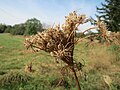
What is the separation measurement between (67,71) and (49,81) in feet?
16.5

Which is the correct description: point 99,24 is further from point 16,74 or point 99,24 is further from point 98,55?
point 98,55

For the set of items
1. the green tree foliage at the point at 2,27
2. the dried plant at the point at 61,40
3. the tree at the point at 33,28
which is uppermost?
the green tree foliage at the point at 2,27

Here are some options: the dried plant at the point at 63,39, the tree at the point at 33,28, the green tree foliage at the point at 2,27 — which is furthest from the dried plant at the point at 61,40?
the green tree foliage at the point at 2,27

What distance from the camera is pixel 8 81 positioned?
656 cm

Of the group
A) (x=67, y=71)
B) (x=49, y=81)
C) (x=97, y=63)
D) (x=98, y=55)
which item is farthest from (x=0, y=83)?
(x=98, y=55)

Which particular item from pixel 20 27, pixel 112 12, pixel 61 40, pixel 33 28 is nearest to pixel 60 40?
pixel 61 40

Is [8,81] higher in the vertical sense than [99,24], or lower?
lower

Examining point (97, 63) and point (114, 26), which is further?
point (114, 26)

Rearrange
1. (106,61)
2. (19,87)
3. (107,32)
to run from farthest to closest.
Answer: (106,61)
(19,87)
(107,32)

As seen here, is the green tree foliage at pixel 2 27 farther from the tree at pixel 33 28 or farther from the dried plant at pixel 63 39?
the dried plant at pixel 63 39

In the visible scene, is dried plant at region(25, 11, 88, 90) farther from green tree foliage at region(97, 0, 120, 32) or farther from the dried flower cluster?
green tree foliage at region(97, 0, 120, 32)

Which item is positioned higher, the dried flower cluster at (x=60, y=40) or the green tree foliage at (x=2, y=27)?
the green tree foliage at (x=2, y=27)

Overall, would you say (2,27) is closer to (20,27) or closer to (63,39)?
(20,27)

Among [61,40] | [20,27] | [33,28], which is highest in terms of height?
[20,27]
